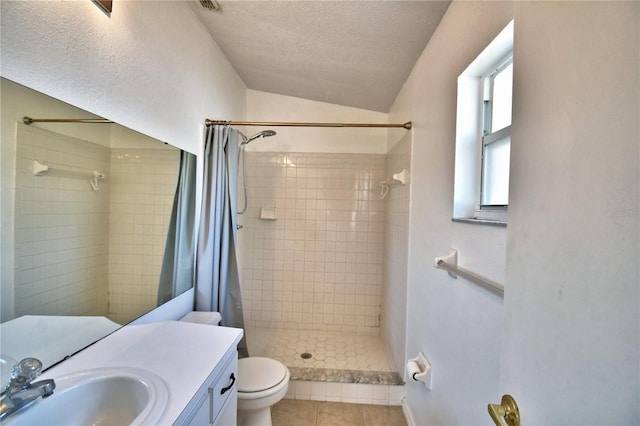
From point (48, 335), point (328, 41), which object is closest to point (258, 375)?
point (48, 335)

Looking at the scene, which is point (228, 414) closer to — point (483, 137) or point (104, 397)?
point (104, 397)

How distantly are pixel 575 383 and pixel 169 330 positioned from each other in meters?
1.28

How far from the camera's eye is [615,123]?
0.31 meters

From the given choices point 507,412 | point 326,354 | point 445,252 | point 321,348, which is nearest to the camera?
point 507,412

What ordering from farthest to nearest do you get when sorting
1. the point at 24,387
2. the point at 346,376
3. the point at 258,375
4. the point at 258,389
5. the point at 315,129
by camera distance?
the point at 315,129 < the point at 346,376 < the point at 258,375 < the point at 258,389 < the point at 24,387

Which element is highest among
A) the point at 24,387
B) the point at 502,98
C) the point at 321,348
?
the point at 502,98

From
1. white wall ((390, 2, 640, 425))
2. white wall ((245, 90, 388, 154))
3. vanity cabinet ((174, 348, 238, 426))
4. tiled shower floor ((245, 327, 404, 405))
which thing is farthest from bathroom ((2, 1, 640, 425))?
white wall ((245, 90, 388, 154))

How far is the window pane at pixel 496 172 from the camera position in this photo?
38.8 inches

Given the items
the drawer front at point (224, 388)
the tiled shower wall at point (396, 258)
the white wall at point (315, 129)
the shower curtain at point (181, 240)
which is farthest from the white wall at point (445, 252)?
the shower curtain at point (181, 240)

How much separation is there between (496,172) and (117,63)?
1.63 m

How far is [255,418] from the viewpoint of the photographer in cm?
147

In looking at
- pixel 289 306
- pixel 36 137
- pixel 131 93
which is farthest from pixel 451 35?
pixel 289 306

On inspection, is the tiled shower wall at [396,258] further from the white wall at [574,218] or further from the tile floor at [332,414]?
the white wall at [574,218]

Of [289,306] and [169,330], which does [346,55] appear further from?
[289,306]
